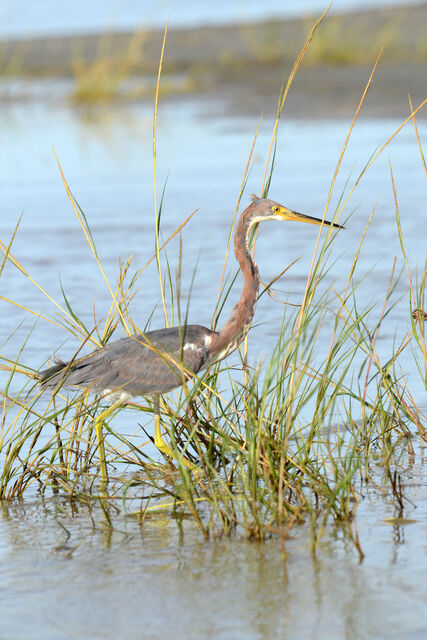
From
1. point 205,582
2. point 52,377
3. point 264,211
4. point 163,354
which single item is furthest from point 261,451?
point 264,211

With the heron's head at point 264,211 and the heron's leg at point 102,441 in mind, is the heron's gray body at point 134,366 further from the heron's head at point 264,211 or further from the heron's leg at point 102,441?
the heron's head at point 264,211

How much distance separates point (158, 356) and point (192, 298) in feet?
9.04

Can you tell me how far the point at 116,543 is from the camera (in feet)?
12.2

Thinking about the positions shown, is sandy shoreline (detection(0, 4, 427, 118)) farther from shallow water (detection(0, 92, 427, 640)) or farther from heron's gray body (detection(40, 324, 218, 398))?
heron's gray body (detection(40, 324, 218, 398))

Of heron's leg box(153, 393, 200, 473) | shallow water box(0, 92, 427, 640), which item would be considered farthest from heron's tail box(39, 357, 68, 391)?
shallow water box(0, 92, 427, 640)

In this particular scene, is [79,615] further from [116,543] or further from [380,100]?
[380,100]

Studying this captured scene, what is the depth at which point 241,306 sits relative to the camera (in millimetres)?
4609

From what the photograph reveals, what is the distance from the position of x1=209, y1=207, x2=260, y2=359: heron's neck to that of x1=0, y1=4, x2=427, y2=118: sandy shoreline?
9.36m

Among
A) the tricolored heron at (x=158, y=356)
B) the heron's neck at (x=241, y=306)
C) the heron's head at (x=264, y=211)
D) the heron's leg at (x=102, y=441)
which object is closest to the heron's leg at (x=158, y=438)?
the tricolored heron at (x=158, y=356)

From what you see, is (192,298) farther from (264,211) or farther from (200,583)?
(200,583)

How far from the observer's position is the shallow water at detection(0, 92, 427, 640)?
3107 mm

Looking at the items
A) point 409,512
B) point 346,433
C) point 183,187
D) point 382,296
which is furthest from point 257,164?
point 409,512

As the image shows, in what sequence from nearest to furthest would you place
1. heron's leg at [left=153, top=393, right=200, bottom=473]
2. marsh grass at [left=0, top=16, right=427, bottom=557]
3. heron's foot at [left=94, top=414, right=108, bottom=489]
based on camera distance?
marsh grass at [left=0, top=16, right=427, bottom=557]
heron's foot at [left=94, top=414, right=108, bottom=489]
heron's leg at [left=153, top=393, right=200, bottom=473]

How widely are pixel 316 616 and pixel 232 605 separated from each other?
26 cm
